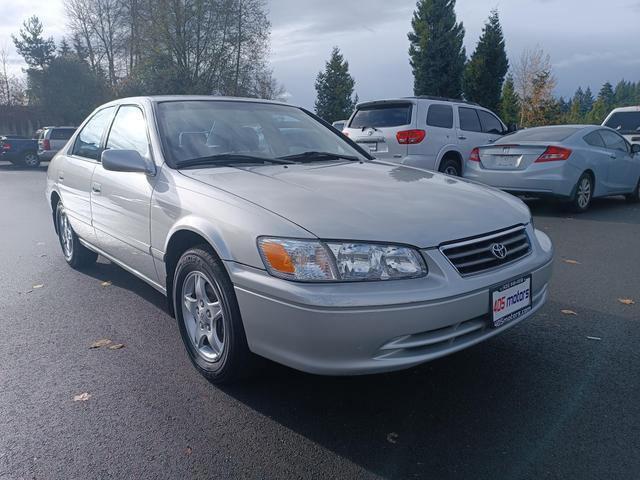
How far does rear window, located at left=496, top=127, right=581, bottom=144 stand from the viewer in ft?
27.0

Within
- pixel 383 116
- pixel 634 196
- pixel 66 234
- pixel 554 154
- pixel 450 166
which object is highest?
pixel 383 116

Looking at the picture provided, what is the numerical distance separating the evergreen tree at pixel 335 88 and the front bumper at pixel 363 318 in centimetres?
5951

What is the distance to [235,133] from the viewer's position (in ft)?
12.4

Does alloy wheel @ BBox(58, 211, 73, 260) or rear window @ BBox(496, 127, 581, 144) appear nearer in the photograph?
alloy wheel @ BBox(58, 211, 73, 260)

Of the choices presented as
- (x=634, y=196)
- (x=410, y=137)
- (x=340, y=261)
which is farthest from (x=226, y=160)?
(x=634, y=196)

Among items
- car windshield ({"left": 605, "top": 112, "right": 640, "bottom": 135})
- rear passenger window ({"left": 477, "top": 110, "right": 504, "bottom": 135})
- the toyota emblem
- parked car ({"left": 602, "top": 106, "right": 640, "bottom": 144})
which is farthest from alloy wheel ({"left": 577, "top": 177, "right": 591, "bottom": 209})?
the toyota emblem

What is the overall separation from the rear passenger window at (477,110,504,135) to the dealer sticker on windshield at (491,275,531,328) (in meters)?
8.69

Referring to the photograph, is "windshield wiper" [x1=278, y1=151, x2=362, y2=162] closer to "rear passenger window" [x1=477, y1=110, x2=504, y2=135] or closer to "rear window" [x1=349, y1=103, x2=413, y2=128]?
"rear window" [x1=349, y1=103, x2=413, y2=128]

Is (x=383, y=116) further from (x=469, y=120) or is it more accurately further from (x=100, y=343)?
(x=100, y=343)

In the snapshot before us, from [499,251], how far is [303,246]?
104 centimetres

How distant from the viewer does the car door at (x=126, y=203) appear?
3.50 metres

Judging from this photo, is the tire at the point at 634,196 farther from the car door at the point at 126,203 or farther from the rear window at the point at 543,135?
the car door at the point at 126,203

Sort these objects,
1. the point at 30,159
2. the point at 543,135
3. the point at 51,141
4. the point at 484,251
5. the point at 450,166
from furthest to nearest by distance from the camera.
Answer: the point at 30,159, the point at 51,141, the point at 450,166, the point at 543,135, the point at 484,251

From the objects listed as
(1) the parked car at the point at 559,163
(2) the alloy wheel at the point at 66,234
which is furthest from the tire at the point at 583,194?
(2) the alloy wheel at the point at 66,234
